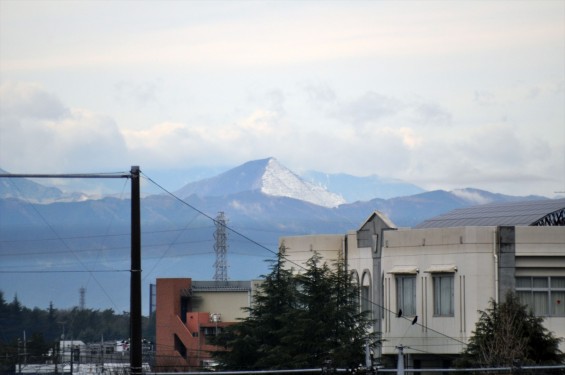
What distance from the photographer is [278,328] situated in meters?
60.4

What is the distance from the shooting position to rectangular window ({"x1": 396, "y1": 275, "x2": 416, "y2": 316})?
58.9 metres

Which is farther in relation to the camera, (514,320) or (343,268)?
(343,268)

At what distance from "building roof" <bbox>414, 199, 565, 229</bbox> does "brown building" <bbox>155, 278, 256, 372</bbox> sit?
4810 centimetres

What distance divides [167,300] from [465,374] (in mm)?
77421

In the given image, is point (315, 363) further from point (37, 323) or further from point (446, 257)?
point (37, 323)

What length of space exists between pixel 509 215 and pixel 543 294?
7160mm

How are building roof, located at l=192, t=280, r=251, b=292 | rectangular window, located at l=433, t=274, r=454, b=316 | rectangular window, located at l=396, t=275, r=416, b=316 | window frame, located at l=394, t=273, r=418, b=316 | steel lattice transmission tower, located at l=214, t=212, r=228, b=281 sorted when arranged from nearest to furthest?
rectangular window, located at l=433, t=274, r=454, b=316
window frame, located at l=394, t=273, r=418, b=316
rectangular window, located at l=396, t=275, r=416, b=316
building roof, located at l=192, t=280, r=251, b=292
steel lattice transmission tower, located at l=214, t=212, r=228, b=281

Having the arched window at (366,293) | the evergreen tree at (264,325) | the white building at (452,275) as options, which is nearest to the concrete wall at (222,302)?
the arched window at (366,293)

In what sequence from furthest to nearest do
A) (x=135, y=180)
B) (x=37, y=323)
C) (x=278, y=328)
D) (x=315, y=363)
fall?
(x=37, y=323) < (x=278, y=328) < (x=315, y=363) < (x=135, y=180)

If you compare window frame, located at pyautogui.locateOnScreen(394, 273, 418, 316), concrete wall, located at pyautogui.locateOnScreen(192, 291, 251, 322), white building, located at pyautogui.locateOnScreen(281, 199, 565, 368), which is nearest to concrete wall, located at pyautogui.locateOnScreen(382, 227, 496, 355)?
white building, located at pyautogui.locateOnScreen(281, 199, 565, 368)

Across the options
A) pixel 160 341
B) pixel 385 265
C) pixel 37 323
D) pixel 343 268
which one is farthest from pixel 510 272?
pixel 37 323

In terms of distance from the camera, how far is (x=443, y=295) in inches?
2264

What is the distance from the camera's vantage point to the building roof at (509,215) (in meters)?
59.8

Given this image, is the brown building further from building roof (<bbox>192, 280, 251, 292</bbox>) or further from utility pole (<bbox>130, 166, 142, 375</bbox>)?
utility pole (<bbox>130, 166, 142, 375</bbox>)
